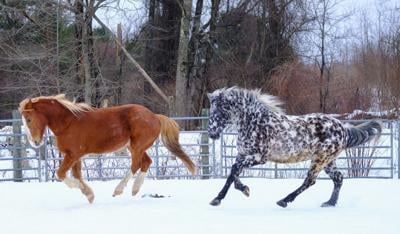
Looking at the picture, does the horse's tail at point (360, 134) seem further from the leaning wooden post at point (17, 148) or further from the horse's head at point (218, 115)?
the leaning wooden post at point (17, 148)

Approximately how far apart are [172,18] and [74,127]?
1623 cm

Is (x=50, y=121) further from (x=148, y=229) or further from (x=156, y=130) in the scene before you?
(x=148, y=229)

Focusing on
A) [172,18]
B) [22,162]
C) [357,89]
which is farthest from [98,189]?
[172,18]

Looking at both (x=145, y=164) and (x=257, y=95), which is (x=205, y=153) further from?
(x=257, y=95)

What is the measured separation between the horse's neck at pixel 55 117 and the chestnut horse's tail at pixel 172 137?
1159mm

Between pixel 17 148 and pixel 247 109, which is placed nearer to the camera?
pixel 247 109

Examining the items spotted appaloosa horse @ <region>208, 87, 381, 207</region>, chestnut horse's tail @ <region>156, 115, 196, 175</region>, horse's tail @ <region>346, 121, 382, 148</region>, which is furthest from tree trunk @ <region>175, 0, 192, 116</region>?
spotted appaloosa horse @ <region>208, 87, 381, 207</region>

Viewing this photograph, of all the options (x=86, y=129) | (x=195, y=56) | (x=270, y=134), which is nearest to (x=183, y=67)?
(x=195, y=56)

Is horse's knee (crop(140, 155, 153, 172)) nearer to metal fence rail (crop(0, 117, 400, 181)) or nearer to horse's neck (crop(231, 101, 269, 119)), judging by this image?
horse's neck (crop(231, 101, 269, 119))

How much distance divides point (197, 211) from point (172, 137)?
1.70 m

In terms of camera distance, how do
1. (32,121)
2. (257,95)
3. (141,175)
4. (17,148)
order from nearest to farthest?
(257,95) → (32,121) → (141,175) → (17,148)

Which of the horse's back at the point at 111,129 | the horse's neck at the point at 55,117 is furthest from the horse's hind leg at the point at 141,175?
the horse's neck at the point at 55,117

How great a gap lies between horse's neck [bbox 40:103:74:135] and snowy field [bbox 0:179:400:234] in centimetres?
88

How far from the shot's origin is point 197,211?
5.32 m
